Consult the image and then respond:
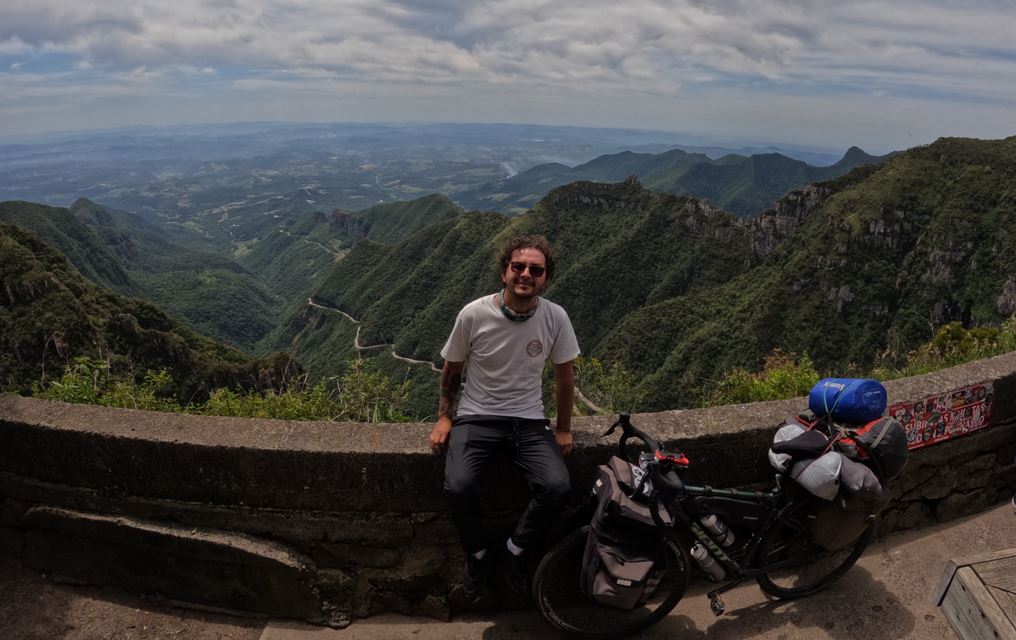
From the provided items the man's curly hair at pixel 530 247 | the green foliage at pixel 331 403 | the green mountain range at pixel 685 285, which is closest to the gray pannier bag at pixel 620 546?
the man's curly hair at pixel 530 247

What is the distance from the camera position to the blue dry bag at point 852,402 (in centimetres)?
307

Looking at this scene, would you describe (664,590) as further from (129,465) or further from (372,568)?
(129,465)

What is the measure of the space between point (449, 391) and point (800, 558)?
2.33m

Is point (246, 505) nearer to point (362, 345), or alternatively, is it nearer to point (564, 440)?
point (564, 440)

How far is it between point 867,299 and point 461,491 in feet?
273

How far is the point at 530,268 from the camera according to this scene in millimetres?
2992

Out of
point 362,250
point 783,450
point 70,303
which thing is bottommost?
point 362,250

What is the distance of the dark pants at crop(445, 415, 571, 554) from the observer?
9.23ft

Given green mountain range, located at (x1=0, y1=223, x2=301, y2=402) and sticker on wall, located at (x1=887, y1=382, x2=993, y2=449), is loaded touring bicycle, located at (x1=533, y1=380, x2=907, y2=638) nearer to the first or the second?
sticker on wall, located at (x1=887, y1=382, x2=993, y2=449)

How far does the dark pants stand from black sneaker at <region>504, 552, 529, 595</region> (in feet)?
0.46

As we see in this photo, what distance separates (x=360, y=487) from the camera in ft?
9.73

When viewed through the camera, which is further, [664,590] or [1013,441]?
[1013,441]

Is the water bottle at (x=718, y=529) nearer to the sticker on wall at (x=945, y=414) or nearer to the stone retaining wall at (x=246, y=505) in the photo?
the stone retaining wall at (x=246, y=505)

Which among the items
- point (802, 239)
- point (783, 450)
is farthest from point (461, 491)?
point (802, 239)
